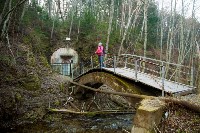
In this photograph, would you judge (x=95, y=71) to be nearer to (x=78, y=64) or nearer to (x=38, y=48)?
(x=38, y=48)

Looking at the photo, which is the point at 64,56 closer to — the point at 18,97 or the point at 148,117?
the point at 18,97

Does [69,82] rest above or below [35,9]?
below

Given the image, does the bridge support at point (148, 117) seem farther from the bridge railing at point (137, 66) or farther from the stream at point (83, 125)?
the stream at point (83, 125)

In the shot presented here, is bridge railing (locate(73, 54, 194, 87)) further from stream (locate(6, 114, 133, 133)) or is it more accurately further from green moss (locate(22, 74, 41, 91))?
green moss (locate(22, 74, 41, 91))

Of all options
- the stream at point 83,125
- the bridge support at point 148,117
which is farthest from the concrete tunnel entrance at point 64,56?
the bridge support at point 148,117

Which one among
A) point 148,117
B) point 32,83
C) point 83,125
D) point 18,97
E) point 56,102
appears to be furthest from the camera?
point 56,102

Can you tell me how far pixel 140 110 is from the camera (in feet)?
26.3

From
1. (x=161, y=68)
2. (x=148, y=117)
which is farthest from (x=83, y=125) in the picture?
(x=148, y=117)

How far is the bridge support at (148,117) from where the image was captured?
7.71 m

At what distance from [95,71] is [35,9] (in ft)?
53.7

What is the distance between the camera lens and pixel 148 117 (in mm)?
7723

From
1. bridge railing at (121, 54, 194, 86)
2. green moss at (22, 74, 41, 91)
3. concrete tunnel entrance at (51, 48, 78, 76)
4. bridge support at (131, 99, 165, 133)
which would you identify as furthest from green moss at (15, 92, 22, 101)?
concrete tunnel entrance at (51, 48, 78, 76)

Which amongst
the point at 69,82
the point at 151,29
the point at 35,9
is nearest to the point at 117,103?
the point at 69,82

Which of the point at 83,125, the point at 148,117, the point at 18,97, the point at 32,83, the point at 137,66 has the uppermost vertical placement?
the point at 137,66
